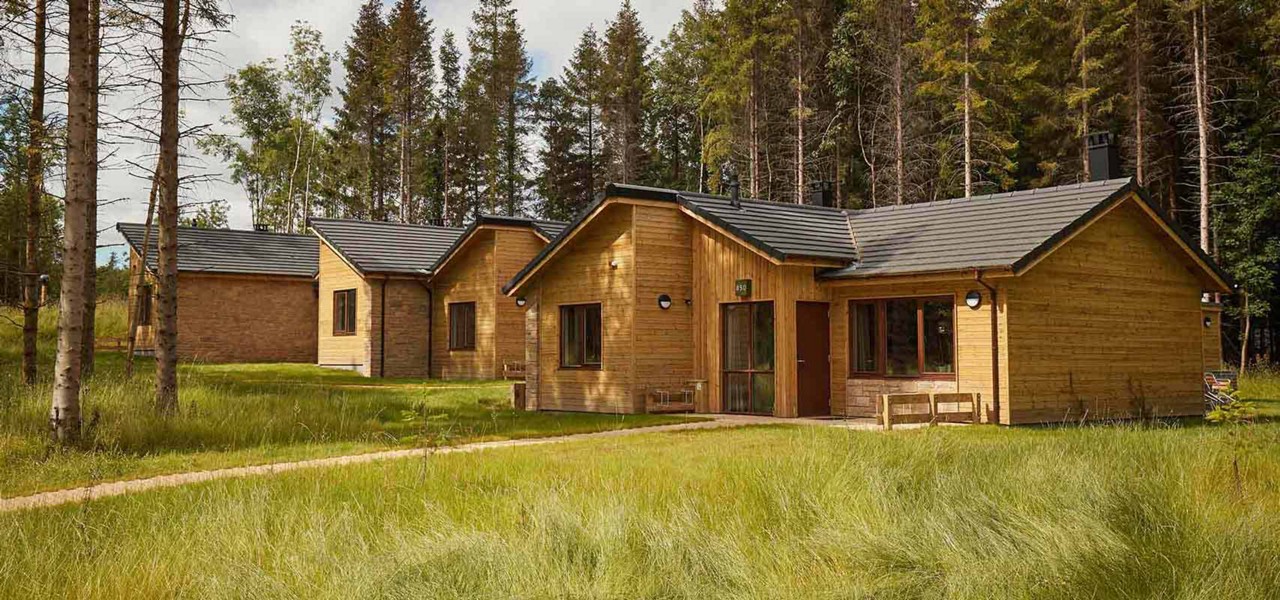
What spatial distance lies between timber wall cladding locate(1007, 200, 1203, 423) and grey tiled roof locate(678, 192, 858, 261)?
3119mm

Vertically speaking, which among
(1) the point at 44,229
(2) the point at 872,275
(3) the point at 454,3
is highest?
(3) the point at 454,3

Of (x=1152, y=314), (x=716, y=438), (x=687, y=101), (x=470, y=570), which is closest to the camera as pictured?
(x=470, y=570)

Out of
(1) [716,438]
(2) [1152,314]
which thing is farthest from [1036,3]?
(1) [716,438]

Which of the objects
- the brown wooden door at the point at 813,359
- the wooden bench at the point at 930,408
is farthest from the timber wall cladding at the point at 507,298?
the wooden bench at the point at 930,408

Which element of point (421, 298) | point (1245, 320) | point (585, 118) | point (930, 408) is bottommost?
point (930, 408)

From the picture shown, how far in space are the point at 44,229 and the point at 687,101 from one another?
27.3m

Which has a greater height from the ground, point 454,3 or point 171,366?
point 454,3

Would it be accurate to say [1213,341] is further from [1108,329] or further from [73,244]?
[73,244]

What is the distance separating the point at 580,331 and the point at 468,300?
7607mm

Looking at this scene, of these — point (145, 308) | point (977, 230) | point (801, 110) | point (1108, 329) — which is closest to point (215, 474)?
point (977, 230)

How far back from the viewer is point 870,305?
16.8 m

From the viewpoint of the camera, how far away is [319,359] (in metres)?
29.2

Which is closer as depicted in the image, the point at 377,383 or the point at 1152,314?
the point at 1152,314

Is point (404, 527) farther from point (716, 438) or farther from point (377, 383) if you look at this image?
point (377, 383)
